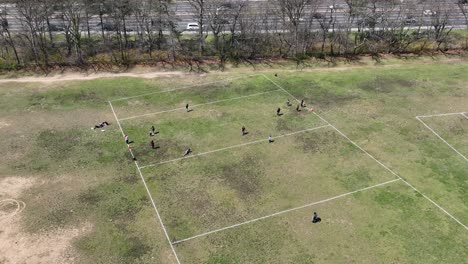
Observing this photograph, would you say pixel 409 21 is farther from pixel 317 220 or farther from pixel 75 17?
pixel 75 17

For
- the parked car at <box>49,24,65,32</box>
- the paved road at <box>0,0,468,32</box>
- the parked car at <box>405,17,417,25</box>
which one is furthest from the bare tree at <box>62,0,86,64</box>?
the parked car at <box>405,17,417,25</box>

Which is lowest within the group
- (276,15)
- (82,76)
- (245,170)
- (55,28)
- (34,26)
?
(245,170)

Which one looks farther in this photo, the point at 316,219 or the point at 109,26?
the point at 109,26

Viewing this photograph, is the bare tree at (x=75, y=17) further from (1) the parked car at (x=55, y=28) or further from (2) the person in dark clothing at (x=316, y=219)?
(2) the person in dark clothing at (x=316, y=219)

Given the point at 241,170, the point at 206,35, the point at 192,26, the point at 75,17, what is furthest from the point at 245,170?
the point at 192,26

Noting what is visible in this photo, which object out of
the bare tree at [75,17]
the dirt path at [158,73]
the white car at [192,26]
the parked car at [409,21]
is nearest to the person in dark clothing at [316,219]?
the dirt path at [158,73]

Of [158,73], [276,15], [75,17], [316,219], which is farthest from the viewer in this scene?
[276,15]

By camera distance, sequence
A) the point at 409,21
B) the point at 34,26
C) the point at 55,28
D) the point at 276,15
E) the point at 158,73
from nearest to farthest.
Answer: the point at 158,73
the point at 34,26
the point at 276,15
the point at 55,28
the point at 409,21
